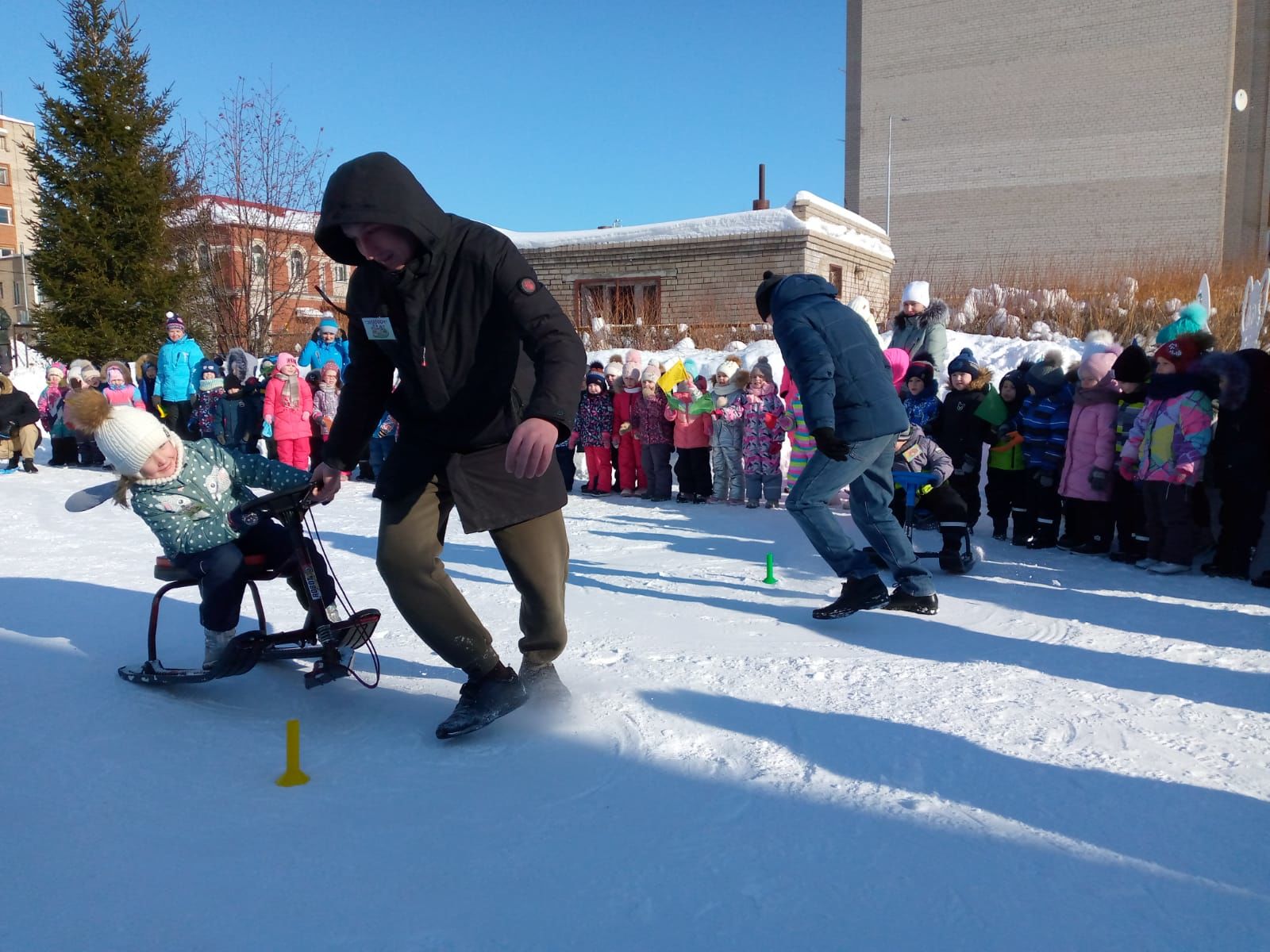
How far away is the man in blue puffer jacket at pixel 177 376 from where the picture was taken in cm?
1192

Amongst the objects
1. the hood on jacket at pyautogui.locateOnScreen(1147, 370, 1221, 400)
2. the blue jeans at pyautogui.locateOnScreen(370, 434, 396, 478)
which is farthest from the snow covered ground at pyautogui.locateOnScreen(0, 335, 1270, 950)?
the blue jeans at pyautogui.locateOnScreen(370, 434, 396, 478)

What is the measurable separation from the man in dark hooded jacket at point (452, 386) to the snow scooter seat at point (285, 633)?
59 cm

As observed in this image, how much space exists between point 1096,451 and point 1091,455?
0.04 m

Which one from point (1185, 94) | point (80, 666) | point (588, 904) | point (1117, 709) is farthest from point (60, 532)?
point (1185, 94)

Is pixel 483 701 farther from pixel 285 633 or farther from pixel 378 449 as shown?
pixel 378 449

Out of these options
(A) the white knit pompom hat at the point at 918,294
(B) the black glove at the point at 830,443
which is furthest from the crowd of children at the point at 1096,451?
(B) the black glove at the point at 830,443

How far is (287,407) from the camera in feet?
33.8

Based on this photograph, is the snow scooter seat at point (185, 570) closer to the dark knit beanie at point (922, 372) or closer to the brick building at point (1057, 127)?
the dark knit beanie at point (922, 372)

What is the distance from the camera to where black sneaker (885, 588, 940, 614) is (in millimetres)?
4438

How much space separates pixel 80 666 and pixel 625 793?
267cm

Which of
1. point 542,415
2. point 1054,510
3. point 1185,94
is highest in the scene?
point 1185,94

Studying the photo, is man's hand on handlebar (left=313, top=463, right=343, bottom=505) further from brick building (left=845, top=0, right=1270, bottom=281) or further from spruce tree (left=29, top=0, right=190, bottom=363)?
brick building (left=845, top=0, right=1270, bottom=281)

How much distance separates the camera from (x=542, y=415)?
8.25ft

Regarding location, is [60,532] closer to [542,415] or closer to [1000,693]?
[542,415]
